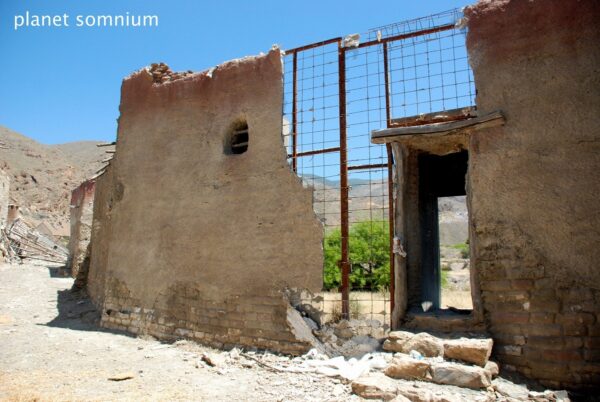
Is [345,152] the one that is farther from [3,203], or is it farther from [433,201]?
[3,203]

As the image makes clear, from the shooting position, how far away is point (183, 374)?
5211 millimetres

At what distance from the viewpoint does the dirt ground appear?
4.51 m

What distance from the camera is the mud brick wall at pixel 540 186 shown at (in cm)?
440

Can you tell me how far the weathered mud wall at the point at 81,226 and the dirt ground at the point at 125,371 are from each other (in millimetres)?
5084

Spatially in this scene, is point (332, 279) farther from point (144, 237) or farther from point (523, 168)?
point (523, 168)

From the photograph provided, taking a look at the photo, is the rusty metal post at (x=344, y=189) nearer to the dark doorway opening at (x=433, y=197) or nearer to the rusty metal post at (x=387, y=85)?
the rusty metal post at (x=387, y=85)

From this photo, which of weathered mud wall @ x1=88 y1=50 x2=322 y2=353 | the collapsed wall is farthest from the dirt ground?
the collapsed wall

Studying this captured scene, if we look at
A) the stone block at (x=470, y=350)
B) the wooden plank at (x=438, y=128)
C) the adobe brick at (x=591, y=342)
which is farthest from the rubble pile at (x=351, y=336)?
the wooden plank at (x=438, y=128)

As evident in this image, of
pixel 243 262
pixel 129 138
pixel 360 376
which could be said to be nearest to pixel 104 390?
pixel 243 262

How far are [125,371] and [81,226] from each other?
9.11m

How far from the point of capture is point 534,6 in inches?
195

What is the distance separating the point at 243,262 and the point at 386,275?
7.42 metres

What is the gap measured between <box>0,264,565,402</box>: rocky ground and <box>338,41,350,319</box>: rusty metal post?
836 mm

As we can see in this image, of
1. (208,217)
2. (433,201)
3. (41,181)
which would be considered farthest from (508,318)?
(41,181)
